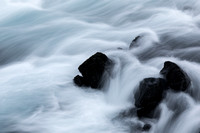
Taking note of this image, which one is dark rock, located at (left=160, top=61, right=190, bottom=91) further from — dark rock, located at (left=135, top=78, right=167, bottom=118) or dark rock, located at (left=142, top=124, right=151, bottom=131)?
dark rock, located at (left=142, top=124, right=151, bottom=131)

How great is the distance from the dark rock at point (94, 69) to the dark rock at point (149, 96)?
4.29ft

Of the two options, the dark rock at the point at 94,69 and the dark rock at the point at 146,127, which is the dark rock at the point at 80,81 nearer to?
the dark rock at the point at 94,69

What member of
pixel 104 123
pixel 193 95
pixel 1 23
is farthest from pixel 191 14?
pixel 1 23

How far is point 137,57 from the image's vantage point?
29.9 feet

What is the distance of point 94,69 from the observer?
800 centimetres

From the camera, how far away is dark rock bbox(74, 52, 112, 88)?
7.96 metres

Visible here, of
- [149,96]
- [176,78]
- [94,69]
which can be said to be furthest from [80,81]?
[176,78]

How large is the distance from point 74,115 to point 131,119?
1.33 m

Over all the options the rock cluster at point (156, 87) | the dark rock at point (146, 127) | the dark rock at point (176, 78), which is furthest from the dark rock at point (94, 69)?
the dark rock at point (146, 127)

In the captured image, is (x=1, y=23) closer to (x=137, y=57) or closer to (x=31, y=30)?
(x=31, y=30)

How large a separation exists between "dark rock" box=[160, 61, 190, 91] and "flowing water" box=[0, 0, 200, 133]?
0.48 feet

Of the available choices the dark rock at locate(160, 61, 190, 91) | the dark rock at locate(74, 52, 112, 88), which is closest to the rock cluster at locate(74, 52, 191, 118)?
the dark rock at locate(160, 61, 190, 91)

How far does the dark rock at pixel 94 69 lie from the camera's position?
796 centimetres

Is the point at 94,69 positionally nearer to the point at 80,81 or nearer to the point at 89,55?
the point at 80,81
